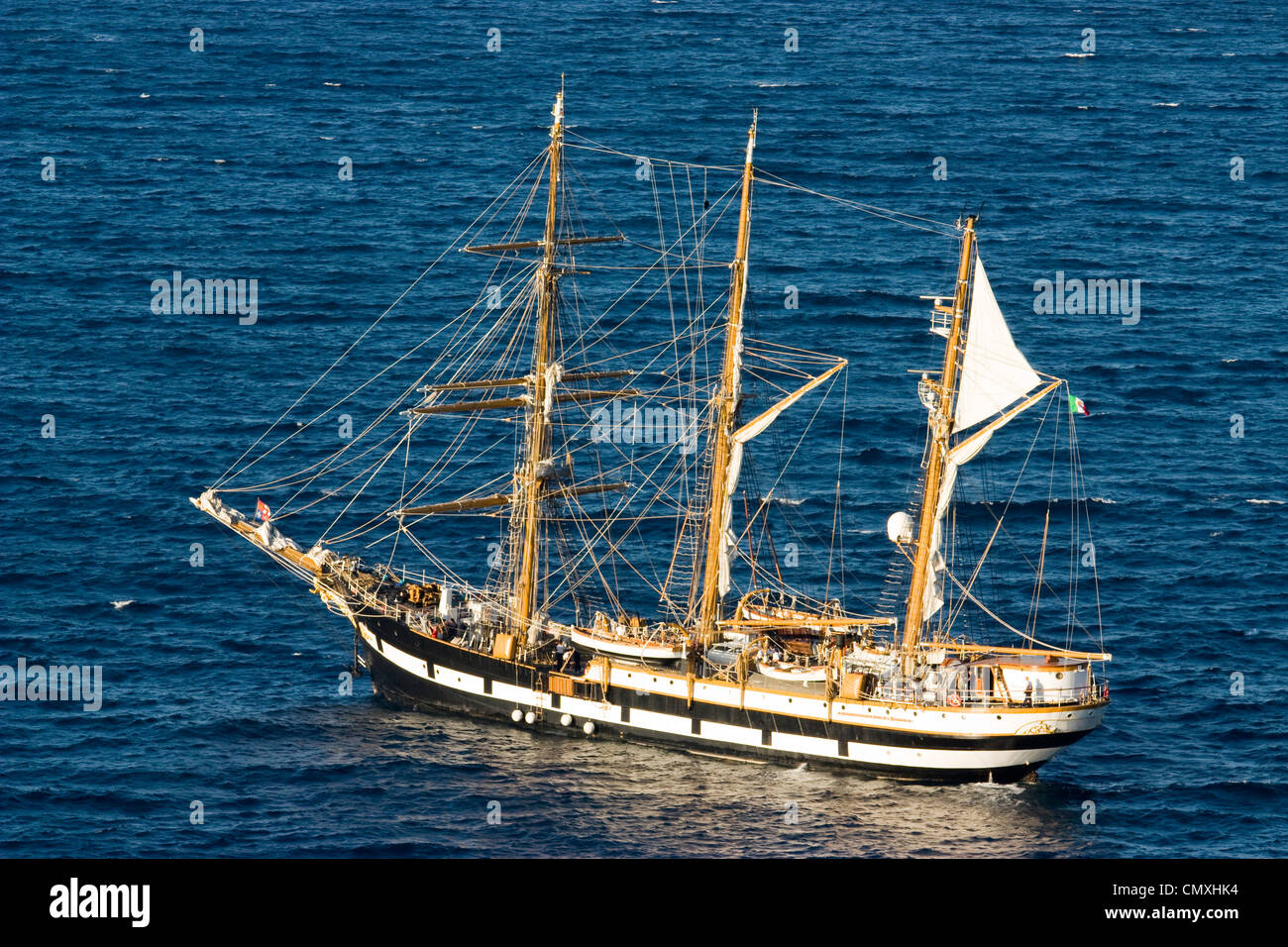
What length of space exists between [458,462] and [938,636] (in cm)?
5120

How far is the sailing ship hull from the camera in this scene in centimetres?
12119

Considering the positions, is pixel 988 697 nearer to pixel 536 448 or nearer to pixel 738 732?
pixel 738 732

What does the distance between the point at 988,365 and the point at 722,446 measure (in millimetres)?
16931

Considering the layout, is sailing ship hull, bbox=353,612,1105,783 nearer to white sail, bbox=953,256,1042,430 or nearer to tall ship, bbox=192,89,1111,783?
tall ship, bbox=192,89,1111,783

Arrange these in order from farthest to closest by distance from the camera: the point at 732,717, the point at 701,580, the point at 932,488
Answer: the point at 701,580 < the point at 932,488 < the point at 732,717

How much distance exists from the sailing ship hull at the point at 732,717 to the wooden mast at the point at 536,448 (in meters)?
4.81

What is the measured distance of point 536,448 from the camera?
134m

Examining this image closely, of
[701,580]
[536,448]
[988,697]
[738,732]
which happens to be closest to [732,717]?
[738,732]

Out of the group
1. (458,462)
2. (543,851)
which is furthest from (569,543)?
(543,851)

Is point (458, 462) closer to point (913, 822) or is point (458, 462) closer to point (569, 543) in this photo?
point (569, 543)

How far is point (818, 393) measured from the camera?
178 metres

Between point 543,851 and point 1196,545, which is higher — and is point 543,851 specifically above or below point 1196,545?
below

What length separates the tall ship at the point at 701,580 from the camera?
123 m

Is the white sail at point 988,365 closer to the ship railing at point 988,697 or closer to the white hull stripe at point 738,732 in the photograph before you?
the ship railing at point 988,697
